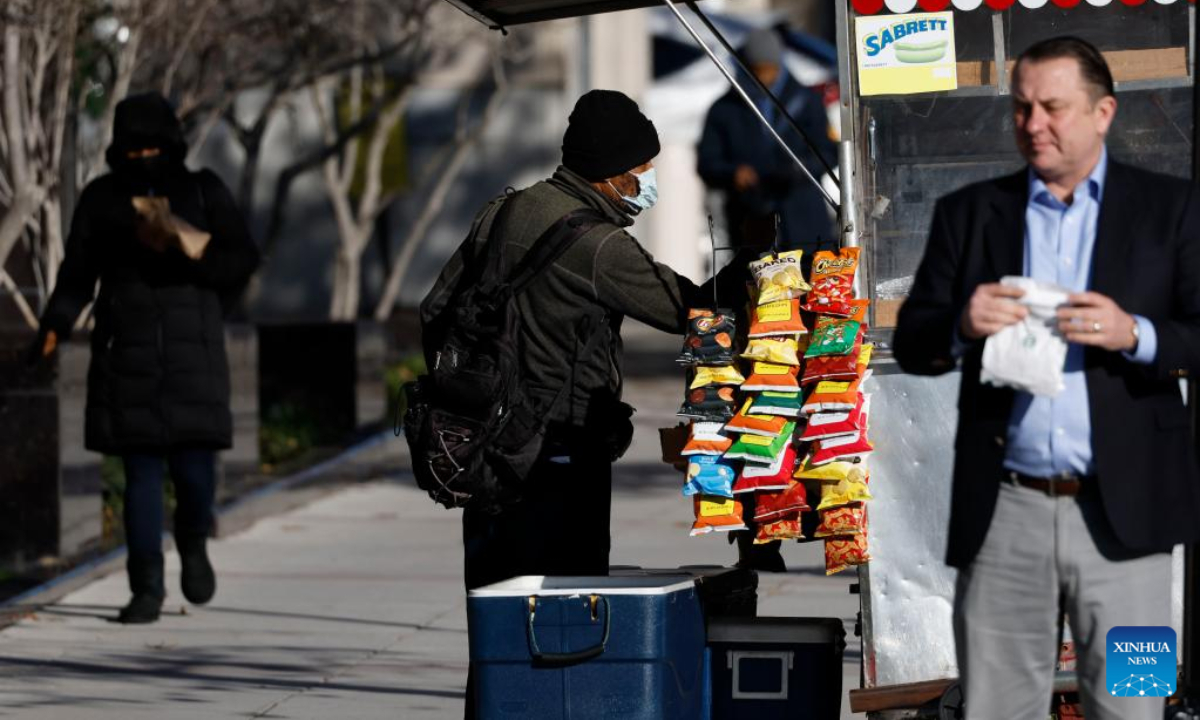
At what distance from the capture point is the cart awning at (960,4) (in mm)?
5562

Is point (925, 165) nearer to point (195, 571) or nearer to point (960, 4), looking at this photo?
point (960, 4)

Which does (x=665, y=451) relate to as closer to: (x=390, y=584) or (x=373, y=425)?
(x=390, y=584)

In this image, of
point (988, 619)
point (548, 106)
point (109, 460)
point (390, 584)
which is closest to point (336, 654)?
point (390, 584)

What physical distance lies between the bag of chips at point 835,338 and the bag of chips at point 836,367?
1 centimetres

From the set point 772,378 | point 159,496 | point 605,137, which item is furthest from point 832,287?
point 159,496

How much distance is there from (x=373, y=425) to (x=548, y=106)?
10.1 metres

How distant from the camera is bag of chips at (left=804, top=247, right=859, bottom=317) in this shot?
526 centimetres

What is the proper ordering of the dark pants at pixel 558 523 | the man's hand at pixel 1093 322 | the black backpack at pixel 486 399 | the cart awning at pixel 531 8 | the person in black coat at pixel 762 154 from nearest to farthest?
1. the man's hand at pixel 1093 322
2. the black backpack at pixel 486 399
3. the dark pants at pixel 558 523
4. the cart awning at pixel 531 8
5. the person in black coat at pixel 762 154

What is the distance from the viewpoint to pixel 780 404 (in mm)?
5227

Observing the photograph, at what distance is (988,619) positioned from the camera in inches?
164

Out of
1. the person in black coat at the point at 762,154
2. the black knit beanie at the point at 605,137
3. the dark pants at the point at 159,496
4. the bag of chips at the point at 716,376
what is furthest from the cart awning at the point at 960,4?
the person in black coat at the point at 762,154

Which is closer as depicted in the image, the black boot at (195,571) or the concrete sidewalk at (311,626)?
the concrete sidewalk at (311,626)

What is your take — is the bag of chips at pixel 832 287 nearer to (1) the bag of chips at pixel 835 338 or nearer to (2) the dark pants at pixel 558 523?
(1) the bag of chips at pixel 835 338

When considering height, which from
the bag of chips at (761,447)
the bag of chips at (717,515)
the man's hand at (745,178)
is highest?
the man's hand at (745,178)
